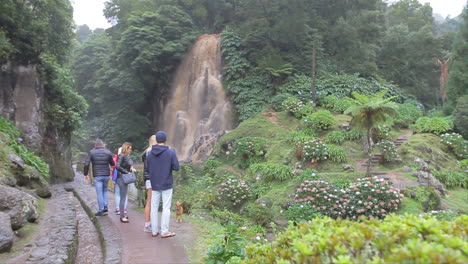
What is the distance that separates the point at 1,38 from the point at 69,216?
8.35 m

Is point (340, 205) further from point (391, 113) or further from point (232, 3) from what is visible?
point (232, 3)

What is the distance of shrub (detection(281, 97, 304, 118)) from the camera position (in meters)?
16.8

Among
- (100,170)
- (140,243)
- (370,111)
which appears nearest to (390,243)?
(140,243)

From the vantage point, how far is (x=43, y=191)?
8781 mm

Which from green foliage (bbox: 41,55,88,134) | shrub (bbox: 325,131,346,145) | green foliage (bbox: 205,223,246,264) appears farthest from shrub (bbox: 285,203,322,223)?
green foliage (bbox: 41,55,88,134)

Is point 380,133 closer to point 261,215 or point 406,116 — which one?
point 406,116

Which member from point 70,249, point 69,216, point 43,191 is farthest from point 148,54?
point 70,249

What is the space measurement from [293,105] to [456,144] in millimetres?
6887

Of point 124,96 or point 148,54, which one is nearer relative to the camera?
point 148,54

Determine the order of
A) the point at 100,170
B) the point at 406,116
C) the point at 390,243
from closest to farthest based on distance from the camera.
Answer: the point at 390,243 < the point at 100,170 < the point at 406,116

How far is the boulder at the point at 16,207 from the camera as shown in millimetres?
5310

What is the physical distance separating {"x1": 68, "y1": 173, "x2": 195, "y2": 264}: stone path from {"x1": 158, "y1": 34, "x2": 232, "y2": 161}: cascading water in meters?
13.8

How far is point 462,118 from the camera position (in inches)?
591

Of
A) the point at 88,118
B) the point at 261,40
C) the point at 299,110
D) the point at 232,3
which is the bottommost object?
the point at 88,118
